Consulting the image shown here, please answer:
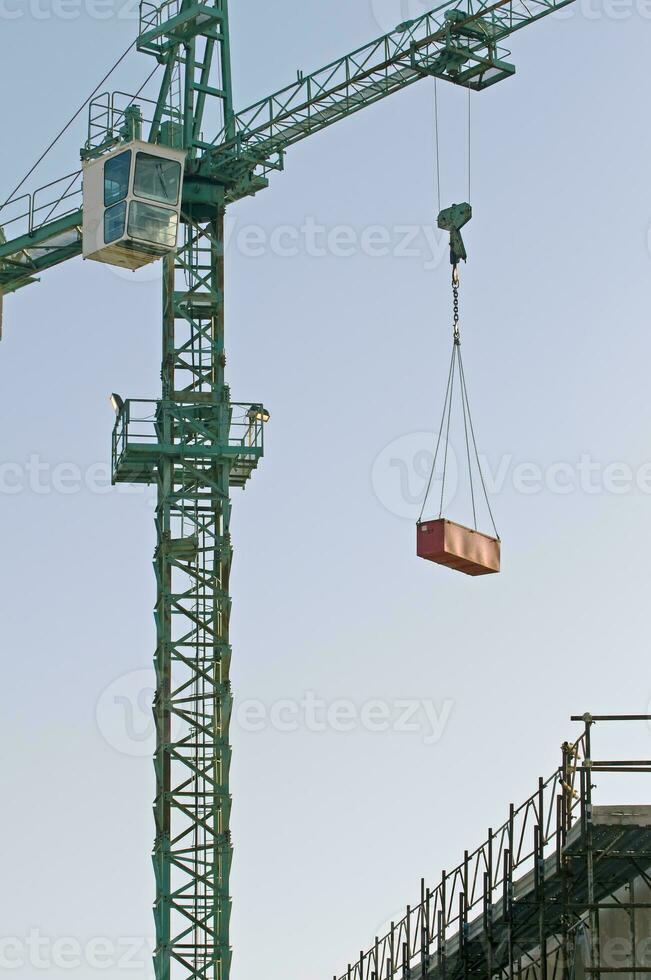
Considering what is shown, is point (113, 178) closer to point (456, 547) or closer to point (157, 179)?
point (157, 179)

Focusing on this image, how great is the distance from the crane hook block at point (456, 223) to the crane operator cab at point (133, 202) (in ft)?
41.8

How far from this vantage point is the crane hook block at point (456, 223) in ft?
167

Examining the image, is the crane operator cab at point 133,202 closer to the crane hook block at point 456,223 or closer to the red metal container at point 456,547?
the crane hook block at point 456,223

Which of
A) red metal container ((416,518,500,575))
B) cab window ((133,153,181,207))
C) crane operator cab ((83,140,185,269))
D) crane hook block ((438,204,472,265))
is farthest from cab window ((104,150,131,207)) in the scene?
red metal container ((416,518,500,575))

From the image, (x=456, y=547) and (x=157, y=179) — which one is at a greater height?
(x=157, y=179)

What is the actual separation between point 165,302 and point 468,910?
2263 centimetres

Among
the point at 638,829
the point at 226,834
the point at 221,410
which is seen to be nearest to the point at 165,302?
the point at 221,410

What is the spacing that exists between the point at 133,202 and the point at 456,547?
21448 millimetres

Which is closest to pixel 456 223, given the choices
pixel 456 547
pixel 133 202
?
pixel 456 547

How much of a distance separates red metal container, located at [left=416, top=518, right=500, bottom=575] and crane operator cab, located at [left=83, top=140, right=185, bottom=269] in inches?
799

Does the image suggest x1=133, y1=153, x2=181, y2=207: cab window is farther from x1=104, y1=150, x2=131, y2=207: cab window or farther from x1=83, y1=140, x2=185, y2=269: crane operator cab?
x1=104, y1=150, x2=131, y2=207: cab window

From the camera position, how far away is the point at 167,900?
60.8m

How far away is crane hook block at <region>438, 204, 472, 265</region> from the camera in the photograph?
5088 cm

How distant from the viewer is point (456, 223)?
5122 cm
